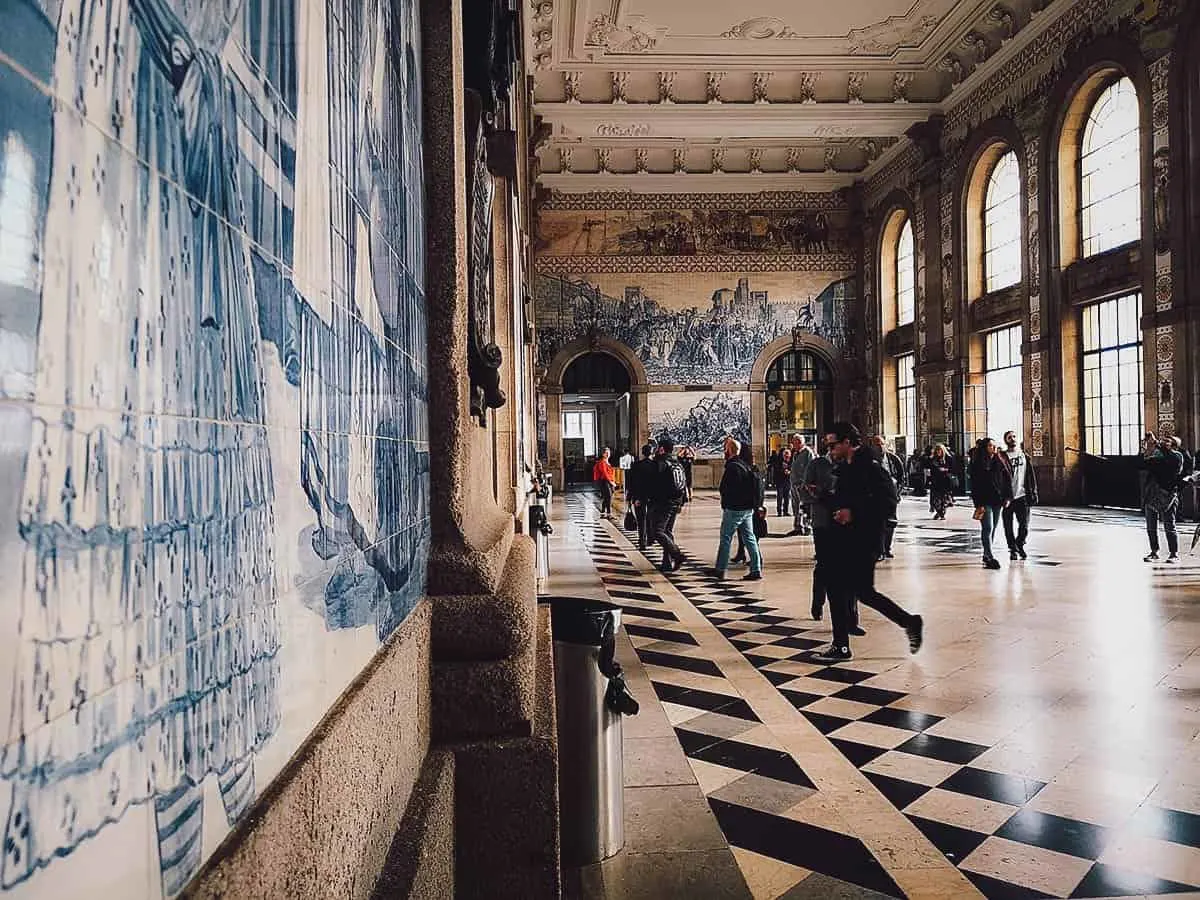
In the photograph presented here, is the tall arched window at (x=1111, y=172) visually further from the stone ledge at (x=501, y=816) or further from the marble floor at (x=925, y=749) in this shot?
the stone ledge at (x=501, y=816)

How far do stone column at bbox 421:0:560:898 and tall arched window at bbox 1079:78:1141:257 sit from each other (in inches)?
690

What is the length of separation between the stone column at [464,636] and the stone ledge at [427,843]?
0.10 m

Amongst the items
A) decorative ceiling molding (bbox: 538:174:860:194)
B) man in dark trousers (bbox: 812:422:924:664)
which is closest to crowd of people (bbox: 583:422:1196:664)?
man in dark trousers (bbox: 812:422:924:664)

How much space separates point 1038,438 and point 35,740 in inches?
839

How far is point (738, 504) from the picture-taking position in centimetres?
932

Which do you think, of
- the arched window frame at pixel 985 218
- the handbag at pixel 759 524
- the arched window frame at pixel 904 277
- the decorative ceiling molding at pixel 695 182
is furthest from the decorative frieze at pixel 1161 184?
the decorative ceiling molding at pixel 695 182

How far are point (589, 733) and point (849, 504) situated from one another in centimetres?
336

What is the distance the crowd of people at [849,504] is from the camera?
19.7 ft

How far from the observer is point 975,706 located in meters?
4.75

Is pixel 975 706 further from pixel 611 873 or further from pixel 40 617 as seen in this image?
pixel 40 617

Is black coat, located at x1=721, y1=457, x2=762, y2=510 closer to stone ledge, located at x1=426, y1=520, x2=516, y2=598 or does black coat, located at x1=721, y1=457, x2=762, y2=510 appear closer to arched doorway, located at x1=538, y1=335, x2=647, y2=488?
stone ledge, located at x1=426, y1=520, x2=516, y2=598

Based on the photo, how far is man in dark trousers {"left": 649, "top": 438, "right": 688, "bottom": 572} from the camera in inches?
412

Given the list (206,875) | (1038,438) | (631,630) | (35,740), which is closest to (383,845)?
(206,875)

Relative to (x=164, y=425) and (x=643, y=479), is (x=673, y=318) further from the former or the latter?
(x=164, y=425)
